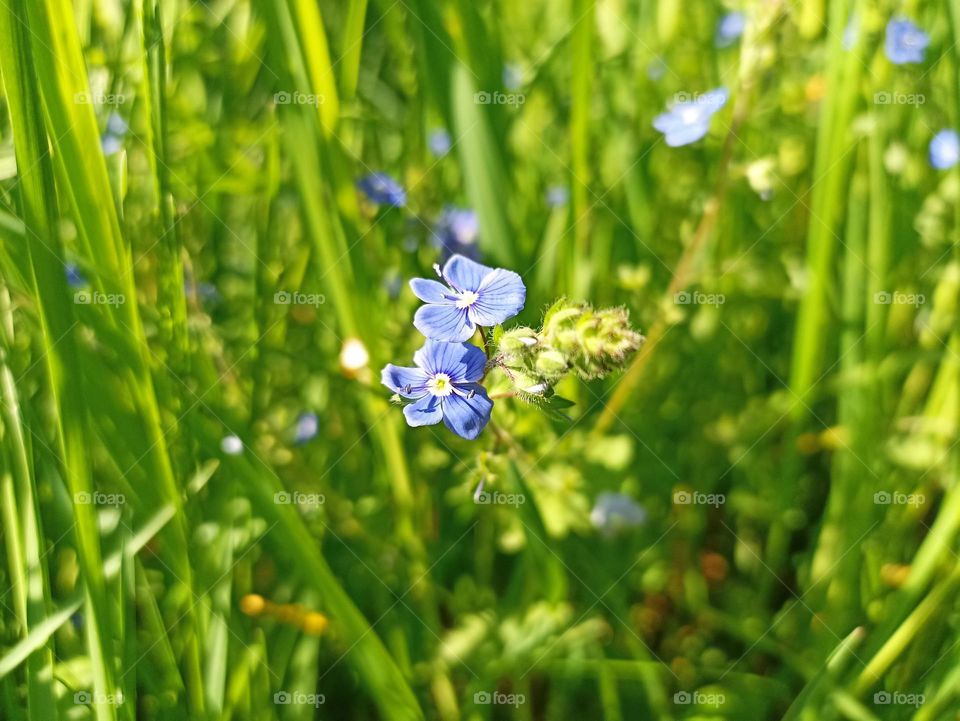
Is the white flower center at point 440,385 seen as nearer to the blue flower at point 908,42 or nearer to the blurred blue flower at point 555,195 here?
the blurred blue flower at point 555,195

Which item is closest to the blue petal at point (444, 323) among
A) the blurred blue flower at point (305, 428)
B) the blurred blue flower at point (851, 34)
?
the blurred blue flower at point (305, 428)

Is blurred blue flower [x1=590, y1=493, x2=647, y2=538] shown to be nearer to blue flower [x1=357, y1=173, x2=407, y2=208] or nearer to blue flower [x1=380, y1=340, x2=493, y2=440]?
blue flower [x1=380, y1=340, x2=493, y2=440]

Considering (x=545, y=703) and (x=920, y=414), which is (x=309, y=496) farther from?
(x=920, y=414)

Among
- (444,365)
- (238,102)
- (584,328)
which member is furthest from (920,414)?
(238,102)

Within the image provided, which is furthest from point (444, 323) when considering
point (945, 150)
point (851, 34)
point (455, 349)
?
Answer: point (945, 150)

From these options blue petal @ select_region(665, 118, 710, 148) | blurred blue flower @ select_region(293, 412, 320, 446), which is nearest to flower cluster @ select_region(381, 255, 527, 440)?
blurred blue flower @ select_region(293, 412, 320, 446)

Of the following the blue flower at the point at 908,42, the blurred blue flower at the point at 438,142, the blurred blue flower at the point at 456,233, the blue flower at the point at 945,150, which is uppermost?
the blue flower at the point at 908,42
